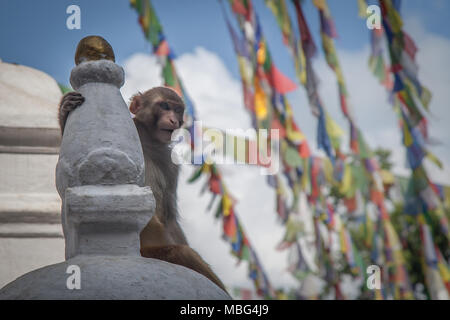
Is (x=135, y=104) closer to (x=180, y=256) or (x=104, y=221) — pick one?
(x=180, y=256)

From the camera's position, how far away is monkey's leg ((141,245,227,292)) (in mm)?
2482

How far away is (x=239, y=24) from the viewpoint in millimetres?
5352

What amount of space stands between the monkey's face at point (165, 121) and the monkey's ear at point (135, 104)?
0.15 metres

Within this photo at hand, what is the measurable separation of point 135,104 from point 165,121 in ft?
1.26

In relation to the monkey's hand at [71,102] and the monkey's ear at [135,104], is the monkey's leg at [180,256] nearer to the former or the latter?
the monkey's hand at [71,102]

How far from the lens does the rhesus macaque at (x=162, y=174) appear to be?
8.27 feet

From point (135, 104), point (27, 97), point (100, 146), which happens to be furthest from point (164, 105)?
point (100, 146)

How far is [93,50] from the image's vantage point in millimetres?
2047

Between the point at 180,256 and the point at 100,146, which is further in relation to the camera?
the point at 180,256

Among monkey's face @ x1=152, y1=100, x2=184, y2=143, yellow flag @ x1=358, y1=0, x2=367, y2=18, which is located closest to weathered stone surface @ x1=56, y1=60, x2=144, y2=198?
monkey's face @ x1=152, y1=100, x2=184, y2=143

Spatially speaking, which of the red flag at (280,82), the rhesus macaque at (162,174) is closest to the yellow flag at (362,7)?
the red flag at (280,82)
